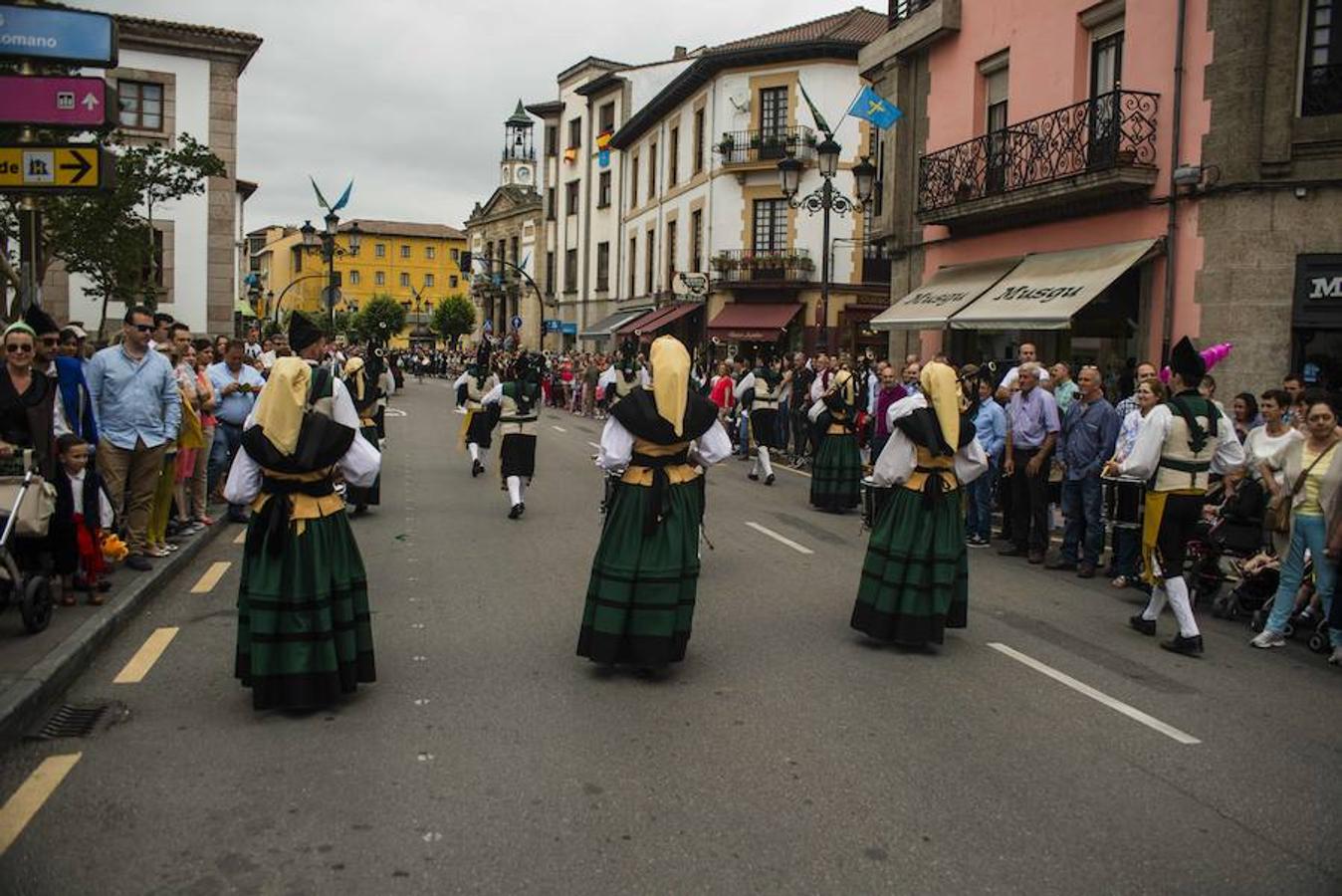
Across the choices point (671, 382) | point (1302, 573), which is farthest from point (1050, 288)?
point (671, 382)

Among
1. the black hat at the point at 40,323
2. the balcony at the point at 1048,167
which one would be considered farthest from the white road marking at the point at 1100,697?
the balcony at the point at 1048,167

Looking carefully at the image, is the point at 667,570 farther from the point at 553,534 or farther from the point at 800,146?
the point at 800,146

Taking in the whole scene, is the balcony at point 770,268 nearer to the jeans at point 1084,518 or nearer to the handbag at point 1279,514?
the jeans at point 1084,518

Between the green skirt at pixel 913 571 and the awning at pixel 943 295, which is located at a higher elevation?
the awning at pixel 943 295

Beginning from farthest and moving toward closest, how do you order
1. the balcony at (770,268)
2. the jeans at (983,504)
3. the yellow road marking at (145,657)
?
the balcony at (770,268) → the jeans at (983,504) → the yellow road marking at (145,657)

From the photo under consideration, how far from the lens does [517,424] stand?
43.7ft

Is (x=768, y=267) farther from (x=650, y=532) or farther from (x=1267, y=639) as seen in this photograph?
(x=650, y=532)

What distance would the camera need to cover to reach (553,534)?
461 inches

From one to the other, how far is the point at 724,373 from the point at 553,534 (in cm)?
1060

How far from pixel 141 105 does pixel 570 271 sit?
2666cm

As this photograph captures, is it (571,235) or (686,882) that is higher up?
(571,235)

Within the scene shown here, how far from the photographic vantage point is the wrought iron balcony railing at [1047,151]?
1661 centimetres

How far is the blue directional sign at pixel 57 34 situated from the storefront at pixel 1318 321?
13.6m

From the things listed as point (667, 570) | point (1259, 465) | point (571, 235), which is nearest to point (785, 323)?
point (571, 235)
